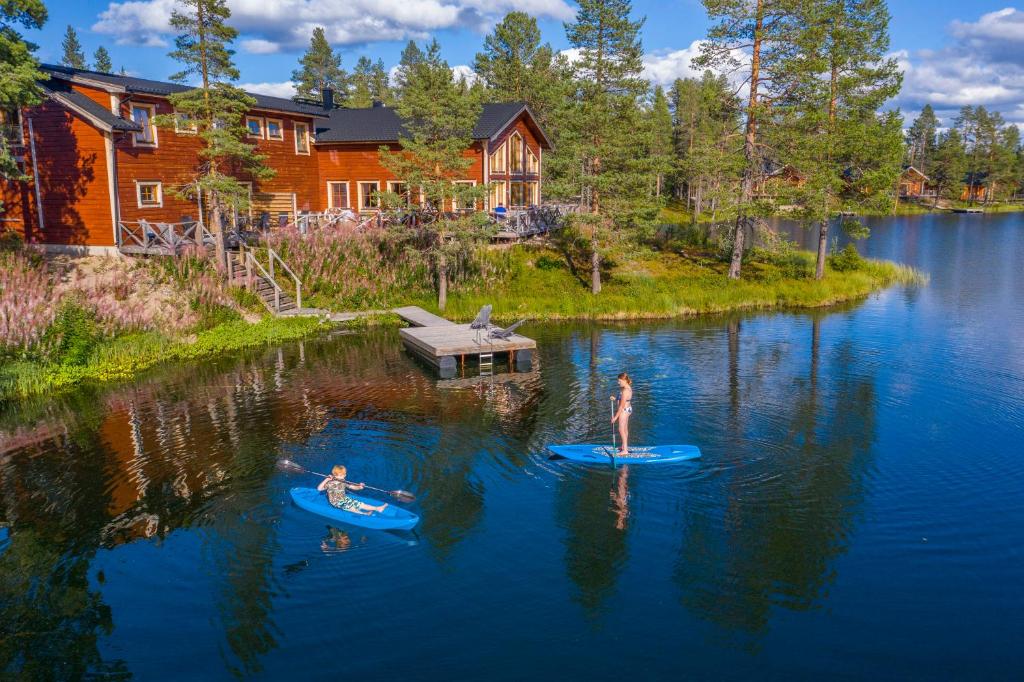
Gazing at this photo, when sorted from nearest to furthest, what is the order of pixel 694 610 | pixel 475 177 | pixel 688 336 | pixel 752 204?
pixel 694 610 → pixel 688 336 → pixel 752 204 → pixel 475 177

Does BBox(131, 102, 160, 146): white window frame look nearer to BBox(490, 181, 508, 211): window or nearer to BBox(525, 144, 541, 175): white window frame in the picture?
BBox(490, 181, 508, 211): window

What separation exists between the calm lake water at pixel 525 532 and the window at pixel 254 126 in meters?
21.0

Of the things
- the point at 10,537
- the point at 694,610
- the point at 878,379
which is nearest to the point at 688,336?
the point at 878,379

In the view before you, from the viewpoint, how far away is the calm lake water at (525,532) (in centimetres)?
1023

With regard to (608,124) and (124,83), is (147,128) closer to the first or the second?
(124,83)

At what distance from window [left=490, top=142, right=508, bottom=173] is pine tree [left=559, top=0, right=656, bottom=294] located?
381 inches

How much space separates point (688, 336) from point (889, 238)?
5060cm

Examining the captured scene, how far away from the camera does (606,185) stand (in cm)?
3428

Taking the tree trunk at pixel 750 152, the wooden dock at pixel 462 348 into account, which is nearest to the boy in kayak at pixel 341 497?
the wooden dock at pixel 462 348

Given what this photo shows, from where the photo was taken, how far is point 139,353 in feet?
83.8

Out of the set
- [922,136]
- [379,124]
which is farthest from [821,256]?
[922,136]

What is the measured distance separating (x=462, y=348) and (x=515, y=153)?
990 inches

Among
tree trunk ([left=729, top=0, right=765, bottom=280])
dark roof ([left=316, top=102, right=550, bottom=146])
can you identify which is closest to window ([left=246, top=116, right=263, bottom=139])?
dark roof ([left=316, top=102, right=550, bottom=146])

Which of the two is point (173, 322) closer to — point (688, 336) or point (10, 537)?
point (10, 537)
